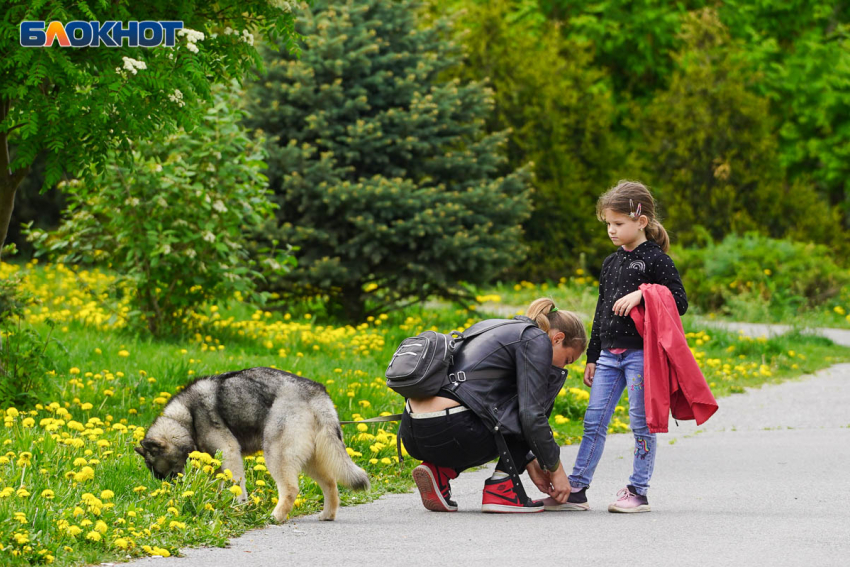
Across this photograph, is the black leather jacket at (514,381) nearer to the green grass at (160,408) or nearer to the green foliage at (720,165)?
the green grass at (160,408)

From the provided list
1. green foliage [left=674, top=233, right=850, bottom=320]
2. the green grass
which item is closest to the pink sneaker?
the green grass

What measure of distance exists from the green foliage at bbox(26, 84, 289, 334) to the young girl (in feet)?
15.8

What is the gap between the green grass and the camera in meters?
3.96

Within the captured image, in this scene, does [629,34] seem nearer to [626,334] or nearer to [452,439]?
[626,334]

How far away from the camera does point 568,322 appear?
16.4 ft

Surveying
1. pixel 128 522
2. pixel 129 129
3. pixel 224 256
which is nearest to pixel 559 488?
pixel 128 522

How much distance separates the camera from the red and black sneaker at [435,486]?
15.8 feet

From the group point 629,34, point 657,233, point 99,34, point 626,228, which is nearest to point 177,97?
point 99,34

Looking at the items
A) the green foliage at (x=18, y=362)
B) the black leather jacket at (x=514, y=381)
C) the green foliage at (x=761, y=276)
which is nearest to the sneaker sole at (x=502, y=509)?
the black leather jacket at (x=514, y=381)

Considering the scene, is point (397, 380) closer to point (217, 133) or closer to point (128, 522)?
point (128, 522)

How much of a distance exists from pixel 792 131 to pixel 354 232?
47.4 feet

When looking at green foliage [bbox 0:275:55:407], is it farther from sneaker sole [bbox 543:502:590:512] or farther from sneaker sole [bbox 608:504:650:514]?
A: sneaker sole [bbox 608:504:650:514]

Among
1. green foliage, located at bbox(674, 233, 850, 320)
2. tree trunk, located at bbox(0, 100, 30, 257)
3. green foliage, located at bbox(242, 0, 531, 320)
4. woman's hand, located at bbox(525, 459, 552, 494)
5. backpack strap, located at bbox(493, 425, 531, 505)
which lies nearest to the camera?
backpack strap, located at bbox(493, 425, 531, 505)

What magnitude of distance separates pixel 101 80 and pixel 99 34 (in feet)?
1.61
